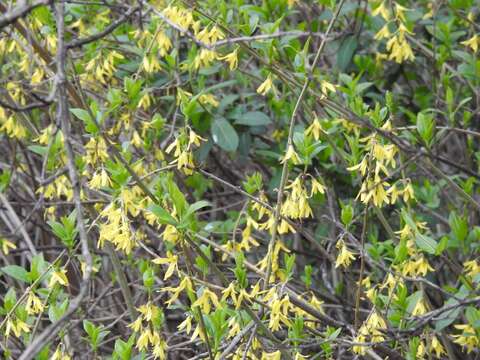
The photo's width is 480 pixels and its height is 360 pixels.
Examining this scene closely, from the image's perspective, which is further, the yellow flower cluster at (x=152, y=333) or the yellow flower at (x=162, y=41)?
the yellow flower at (x=162, y=41)

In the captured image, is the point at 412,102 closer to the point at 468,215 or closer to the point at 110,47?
the point at 468,215

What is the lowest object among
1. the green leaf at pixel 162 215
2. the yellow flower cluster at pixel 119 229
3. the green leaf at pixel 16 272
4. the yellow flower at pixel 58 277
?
the green leaf at pixel 16 272

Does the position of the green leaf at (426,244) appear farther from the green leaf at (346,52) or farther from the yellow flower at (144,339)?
the green leaf at (346,52)

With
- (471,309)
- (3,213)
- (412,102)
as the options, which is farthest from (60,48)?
(412,102)

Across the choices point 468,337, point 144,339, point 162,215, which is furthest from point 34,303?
point 468,337

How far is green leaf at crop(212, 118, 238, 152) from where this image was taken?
3709 millimetres

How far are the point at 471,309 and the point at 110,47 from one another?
200 cm

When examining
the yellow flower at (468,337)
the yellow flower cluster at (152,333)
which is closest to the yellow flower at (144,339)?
the yellow flower cluster at (152,333)

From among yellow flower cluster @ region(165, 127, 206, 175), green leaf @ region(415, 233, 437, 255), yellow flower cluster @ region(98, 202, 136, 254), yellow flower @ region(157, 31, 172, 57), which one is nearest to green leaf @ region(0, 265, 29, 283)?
yellow flower cluster @ region(98, 202, 136, 254)

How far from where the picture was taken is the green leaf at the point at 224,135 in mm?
3709

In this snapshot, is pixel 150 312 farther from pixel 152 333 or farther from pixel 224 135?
pixel 224 135

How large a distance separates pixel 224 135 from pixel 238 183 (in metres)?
0.74

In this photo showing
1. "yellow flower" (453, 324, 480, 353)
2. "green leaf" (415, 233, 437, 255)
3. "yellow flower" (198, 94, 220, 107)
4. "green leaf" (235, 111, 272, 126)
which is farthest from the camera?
"green leaf" (235, 111, 272, 126)

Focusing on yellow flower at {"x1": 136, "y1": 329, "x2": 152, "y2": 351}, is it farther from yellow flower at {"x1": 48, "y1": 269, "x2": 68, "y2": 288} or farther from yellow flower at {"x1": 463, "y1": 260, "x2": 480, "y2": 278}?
yellow flower at {"x1": 463, "y1": 260, "x2": 480, "y2": 278}
